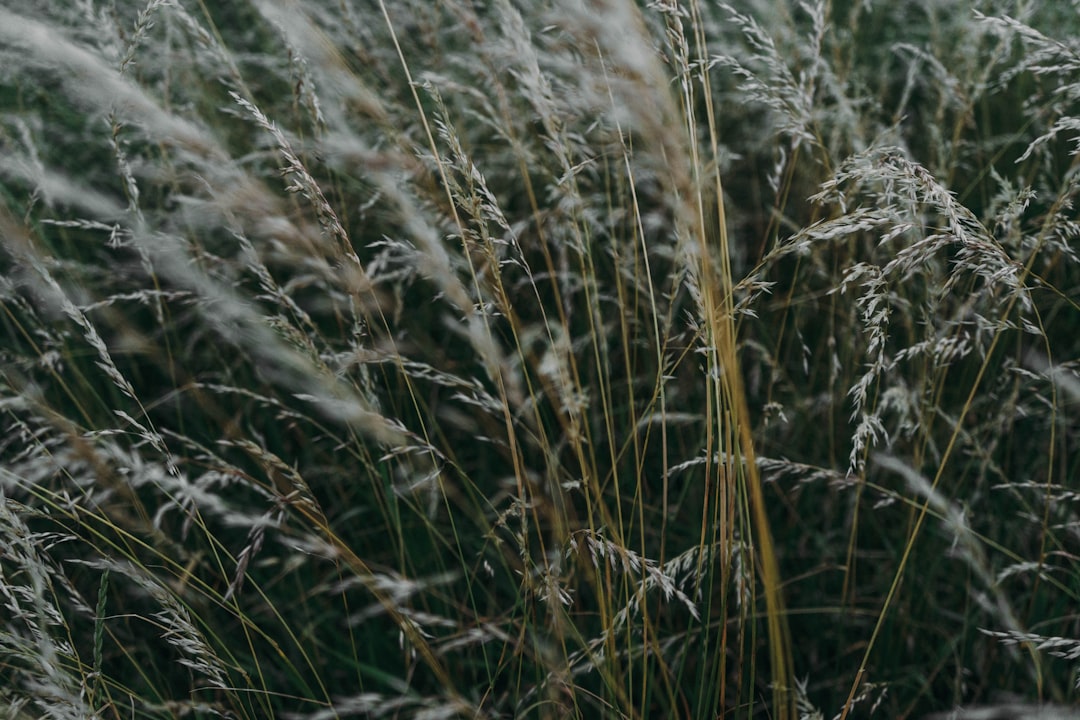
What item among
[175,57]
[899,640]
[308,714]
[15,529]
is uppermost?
[175,57]

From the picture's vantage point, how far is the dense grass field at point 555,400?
1.10m

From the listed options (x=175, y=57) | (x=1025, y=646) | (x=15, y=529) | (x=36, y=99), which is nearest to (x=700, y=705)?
(x=1025, y=646)

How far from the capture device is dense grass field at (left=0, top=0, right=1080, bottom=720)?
1.10 m

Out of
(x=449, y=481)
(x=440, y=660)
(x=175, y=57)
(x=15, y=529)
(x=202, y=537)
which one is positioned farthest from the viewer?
(x=175, y=57)

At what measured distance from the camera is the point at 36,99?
91.8 inches

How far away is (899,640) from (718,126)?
1.54 meters

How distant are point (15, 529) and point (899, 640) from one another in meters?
1.42

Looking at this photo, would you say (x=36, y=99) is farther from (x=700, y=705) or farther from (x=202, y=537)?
(x=700, y=705)

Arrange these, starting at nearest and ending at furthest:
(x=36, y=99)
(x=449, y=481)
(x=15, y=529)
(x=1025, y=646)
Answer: (x=15, y=529), (x=1025, y=646), (x=449, y=481), (x=36, y=99)

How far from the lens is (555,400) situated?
4.76 ft

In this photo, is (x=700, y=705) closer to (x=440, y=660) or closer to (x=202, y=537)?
(x=440, y=660)

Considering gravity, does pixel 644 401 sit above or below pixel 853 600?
above

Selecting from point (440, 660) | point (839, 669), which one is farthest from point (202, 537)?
point (839, 669)

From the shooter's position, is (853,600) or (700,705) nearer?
(700,705)
